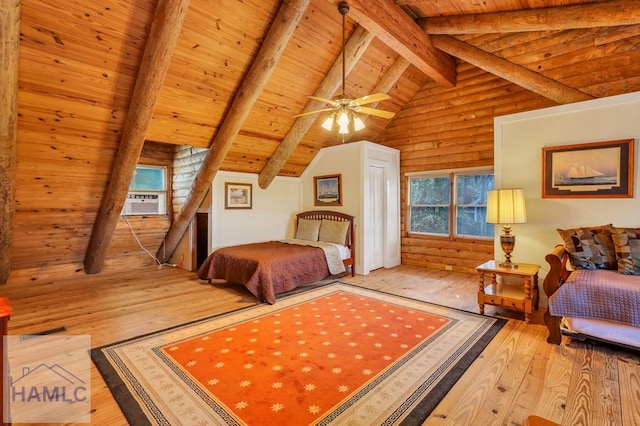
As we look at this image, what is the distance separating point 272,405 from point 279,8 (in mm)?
3716

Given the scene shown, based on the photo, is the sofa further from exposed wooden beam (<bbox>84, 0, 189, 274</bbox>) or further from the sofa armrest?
exposed wooden beam (<bbox>84, 0, 189, 274</bbox>)

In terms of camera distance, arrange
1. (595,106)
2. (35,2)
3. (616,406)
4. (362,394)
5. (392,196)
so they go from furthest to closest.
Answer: (392,196)
(595,106)
(35,2)
(362,394)
(616,406)

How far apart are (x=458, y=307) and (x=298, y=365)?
218 cm

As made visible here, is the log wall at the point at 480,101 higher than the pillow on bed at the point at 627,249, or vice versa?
the log wall at the point at 480,101

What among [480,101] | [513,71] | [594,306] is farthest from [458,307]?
[480,101]

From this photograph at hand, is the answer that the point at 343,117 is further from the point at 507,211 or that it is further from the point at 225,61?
the point at 507,211

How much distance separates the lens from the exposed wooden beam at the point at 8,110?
7.97 feet

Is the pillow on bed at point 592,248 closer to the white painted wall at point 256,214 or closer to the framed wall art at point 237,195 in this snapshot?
the white painted wall at point 256,214

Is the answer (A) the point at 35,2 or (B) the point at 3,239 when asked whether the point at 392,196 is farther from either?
(B) the point at 3,239

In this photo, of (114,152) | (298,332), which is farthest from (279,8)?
(298,332)

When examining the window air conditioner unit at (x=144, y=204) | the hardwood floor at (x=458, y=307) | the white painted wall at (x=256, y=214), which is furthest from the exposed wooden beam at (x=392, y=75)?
the window air conditioner unit at (x=144, y=204)

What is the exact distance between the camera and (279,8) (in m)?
3.47

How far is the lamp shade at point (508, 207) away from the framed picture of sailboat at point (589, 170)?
482 mm

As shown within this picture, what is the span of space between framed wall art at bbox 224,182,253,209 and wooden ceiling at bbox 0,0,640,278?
34.3 inches
